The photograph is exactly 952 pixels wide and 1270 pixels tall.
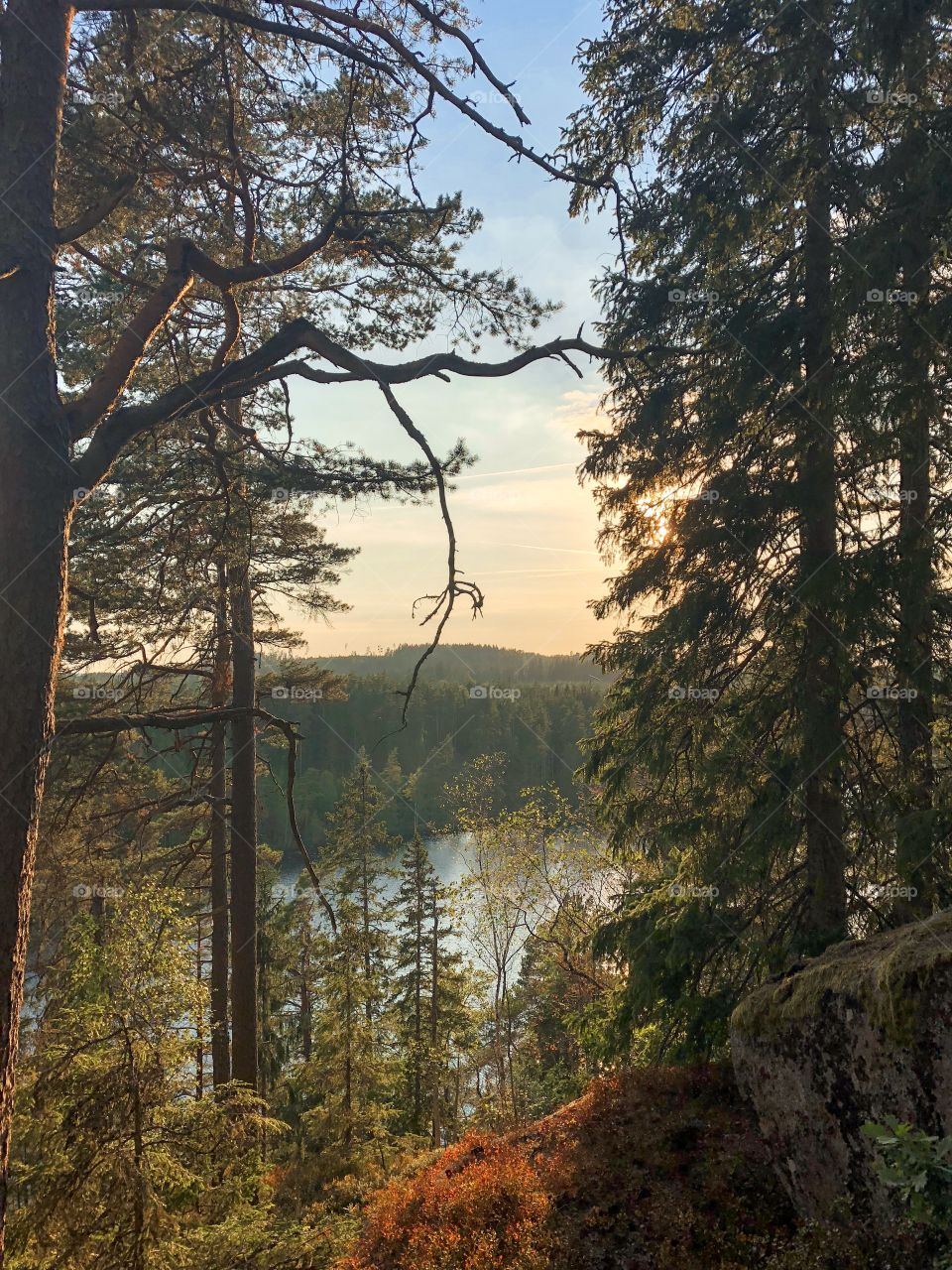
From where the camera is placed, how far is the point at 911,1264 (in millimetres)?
3619

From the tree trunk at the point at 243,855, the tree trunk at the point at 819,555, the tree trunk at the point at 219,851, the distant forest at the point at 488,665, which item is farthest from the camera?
the distant forest at the point at 488,665

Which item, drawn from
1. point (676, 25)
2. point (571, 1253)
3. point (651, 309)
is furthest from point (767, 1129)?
point (676, 25)

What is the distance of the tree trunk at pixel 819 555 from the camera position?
20.3ft

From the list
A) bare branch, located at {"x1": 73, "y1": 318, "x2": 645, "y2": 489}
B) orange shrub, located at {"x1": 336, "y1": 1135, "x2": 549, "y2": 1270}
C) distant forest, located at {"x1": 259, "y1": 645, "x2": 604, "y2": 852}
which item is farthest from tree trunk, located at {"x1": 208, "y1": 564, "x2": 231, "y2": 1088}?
distant forest, located at {"x1": 259, "y1": 645, "x2": 604, "y2": 852}

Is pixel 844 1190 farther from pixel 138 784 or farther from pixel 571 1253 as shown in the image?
pixel 138 784

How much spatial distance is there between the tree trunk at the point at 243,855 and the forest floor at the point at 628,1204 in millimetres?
3528

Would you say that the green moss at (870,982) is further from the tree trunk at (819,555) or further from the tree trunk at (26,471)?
the tree trunk at (26,471)

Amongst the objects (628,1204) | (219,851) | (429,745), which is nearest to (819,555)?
(628,1204)

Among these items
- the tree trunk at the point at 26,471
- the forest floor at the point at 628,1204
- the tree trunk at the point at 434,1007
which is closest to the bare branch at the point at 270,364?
the tree trunk at the point at 26,471

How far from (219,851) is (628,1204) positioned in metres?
8.54

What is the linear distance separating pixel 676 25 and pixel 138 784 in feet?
38.7

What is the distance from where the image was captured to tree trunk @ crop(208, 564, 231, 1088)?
1105cm

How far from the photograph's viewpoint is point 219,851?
39.1 ft

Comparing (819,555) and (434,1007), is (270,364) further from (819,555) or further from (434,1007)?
(434,1007)
